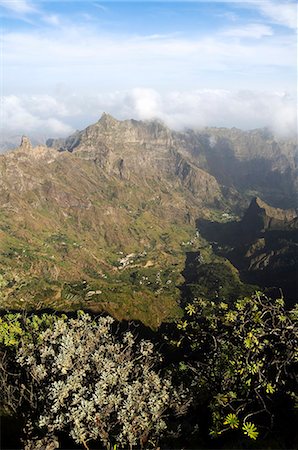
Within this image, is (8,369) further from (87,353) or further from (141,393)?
(141,393)

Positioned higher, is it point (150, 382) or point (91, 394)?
point (91, 394)

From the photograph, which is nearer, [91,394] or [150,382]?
[91,394]

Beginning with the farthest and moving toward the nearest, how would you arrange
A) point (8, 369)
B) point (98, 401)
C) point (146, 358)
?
point (8, 369)
point (146, 358)
point (98, 401)

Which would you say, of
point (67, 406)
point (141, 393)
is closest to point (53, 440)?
point (67, 406)

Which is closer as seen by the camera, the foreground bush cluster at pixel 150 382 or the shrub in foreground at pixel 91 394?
the foreground bush cluster at pixel 150 382

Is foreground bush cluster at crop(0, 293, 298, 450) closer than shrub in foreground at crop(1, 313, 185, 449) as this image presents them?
Yes

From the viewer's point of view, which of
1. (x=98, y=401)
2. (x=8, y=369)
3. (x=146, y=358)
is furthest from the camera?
(x=8, y=369)

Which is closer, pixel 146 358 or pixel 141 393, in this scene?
pixel 141 393

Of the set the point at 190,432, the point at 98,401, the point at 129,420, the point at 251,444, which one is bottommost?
the point at 190,432
